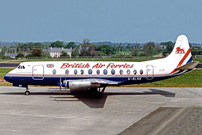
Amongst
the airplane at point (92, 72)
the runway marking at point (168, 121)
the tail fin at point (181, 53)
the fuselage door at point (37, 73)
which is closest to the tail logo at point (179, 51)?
the tail fin at point (181, 53)

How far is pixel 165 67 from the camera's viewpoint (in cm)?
3319

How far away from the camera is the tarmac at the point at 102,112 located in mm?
19438

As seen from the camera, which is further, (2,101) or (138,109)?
(2,101)

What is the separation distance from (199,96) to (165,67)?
4.73 metres

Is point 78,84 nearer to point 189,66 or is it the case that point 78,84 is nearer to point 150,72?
point 150,72

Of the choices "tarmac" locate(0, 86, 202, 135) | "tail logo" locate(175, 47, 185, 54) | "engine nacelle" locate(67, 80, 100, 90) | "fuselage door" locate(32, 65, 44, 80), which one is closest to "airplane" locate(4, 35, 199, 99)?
"fuselage door" locate(32, 65, 44, 80)

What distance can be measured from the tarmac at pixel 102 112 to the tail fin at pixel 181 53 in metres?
3.65

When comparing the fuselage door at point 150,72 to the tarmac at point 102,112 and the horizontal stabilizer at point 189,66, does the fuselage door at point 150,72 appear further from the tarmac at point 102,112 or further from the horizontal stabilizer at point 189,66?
the horizontal stabilizer at point 189,66

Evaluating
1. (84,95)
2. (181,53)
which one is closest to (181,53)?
(181,53)

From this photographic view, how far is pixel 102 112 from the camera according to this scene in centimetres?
2466

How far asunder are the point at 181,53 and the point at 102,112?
538 inches

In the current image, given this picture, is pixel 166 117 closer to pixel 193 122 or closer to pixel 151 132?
pixel 193 122

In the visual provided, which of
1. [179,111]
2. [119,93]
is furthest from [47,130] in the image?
[119,93]

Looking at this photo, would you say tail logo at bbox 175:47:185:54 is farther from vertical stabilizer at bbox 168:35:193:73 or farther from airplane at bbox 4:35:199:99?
airplane at bbox 4:35:199:99
